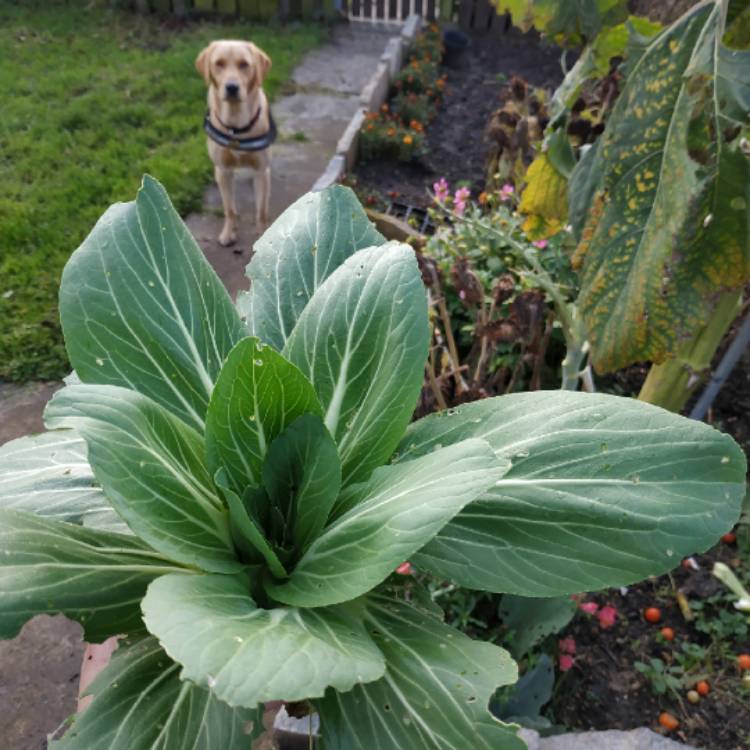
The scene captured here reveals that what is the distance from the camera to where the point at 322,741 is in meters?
0.92

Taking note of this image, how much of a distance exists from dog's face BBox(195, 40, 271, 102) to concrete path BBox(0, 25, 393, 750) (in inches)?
34.0

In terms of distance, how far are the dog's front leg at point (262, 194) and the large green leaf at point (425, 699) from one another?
358 centimetres

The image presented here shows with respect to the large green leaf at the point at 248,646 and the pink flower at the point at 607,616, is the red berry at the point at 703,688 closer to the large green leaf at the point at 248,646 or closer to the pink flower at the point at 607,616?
the pink flower at the point at 607,616

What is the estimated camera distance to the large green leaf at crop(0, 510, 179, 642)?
827mm

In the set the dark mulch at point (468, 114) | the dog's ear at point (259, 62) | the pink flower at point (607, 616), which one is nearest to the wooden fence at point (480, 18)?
the dark mulch at point (468, 114)

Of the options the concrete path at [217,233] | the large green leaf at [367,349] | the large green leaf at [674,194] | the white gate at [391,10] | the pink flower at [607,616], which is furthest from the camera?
the white gate at [391,10]

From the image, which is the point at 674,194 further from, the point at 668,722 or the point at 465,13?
the point at 465,13

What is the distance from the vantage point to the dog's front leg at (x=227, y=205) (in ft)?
13.3

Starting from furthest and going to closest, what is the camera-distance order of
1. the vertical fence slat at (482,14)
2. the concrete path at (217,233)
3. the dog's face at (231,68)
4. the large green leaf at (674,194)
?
the vertical fence slat at (482,14), the dog's face at (231,68), the concrete path at (217,233), the large green leaf at (674,194)

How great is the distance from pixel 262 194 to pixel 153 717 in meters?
3.66

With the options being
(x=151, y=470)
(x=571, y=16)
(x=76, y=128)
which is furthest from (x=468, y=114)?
(x=151, y=470)

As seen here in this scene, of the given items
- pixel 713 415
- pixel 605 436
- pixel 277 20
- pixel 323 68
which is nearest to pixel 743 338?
pixel 713 415

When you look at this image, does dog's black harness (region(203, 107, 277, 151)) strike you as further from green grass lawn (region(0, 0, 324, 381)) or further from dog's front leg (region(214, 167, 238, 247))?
green grass lawn (region(0, 0, 324, 381))

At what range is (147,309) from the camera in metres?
1.06
